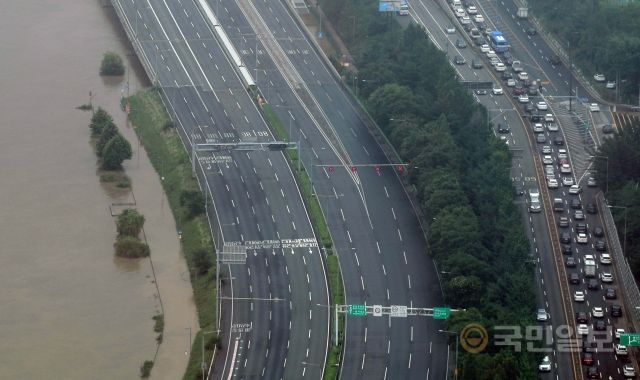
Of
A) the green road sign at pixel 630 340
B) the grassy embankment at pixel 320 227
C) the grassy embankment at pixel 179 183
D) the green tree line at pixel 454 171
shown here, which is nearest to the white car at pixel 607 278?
the green tree line at pixel 454 171

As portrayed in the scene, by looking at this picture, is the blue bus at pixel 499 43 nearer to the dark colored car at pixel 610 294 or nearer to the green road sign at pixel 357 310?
the dark colored car at pixel 610 294

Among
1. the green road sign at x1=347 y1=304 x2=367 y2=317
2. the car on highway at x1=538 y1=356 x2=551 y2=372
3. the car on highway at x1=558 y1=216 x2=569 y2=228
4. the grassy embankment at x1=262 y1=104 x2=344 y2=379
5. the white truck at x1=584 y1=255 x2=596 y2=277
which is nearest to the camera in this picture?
the green road sign at x1=347 y1=304 x2=367 y2=317

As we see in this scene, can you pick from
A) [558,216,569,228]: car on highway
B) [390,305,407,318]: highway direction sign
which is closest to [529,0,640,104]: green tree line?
[558,216,569,228]: car on highway

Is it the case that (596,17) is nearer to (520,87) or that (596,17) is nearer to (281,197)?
(520,87)

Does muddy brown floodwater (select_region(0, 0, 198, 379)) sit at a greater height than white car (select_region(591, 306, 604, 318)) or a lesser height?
greater

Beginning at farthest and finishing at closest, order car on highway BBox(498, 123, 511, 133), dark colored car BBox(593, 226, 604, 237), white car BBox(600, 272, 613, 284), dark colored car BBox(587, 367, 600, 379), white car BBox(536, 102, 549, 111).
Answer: white car BBox(536, 102, 549, 111) → car on highway BBox(498, 123, 511, 133) → dark colored car BBox(593, 226, 604, 237) → white car BBox(600, 272, 613, 284) → dark colored car BBox(587, 367, 600, 379)

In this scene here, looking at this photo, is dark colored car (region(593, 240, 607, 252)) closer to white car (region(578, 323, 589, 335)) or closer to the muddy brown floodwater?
white car (region(578, 323, 589, 335))

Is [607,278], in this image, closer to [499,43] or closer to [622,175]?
[622,175]
